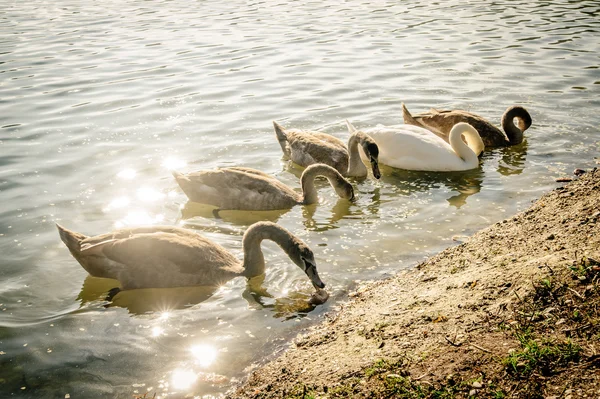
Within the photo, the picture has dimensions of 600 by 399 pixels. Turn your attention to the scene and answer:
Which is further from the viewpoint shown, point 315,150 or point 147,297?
point 315,150

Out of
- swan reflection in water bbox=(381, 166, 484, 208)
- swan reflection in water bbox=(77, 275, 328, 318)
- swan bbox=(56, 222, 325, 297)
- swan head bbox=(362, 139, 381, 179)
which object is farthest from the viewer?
swan head bbox=(362, 139, 381, 179)

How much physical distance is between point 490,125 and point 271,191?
18.8 feet

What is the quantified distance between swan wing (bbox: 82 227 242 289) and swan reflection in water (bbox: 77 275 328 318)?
4.3 inches

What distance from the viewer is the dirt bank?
5016 millimetres

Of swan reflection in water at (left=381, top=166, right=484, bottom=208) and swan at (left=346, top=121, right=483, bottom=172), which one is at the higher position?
swan at (left=346, top=121, right=483, bottom=172)

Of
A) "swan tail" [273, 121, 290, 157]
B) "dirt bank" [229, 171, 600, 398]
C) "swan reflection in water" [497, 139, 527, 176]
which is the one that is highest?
"swan tail" [273, 121, 290, 157]

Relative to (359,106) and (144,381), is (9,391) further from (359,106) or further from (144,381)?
(359,106)

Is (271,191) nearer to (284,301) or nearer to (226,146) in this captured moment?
(226,146)

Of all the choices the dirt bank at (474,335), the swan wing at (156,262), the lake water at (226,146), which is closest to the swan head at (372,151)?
the lake water at (226,146)

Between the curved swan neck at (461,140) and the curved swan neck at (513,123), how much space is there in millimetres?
1075

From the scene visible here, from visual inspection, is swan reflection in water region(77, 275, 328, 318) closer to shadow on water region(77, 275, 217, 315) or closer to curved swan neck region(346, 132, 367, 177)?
shadow on water region(77, 275, 217, 315)

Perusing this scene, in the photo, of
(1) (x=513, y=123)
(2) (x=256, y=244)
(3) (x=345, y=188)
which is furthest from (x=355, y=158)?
(2) (x=256, y=244)

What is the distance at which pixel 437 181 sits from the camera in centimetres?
1246

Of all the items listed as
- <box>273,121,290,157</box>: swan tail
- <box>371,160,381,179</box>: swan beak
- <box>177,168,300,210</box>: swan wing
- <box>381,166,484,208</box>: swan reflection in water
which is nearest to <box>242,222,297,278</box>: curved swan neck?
<box>177,168,300,210</box>: swan wing
